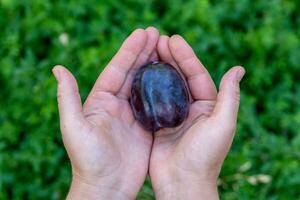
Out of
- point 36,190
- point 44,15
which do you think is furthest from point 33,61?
point 36,190

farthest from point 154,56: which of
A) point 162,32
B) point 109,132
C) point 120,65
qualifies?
point 162,32

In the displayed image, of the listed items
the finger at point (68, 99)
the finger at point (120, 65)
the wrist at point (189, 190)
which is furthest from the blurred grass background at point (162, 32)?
the finger at point (68, 99)

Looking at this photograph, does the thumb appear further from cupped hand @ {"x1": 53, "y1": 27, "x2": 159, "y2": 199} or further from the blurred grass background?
the blurred grass background

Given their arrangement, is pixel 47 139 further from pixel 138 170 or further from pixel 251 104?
pixel 251 104

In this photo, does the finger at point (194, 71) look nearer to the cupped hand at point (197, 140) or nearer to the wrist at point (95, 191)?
the cupped hand at point (197, 140)

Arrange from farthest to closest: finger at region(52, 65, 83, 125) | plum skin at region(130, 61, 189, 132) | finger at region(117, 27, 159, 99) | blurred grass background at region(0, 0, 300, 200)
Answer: blurred grass background at region(0, 0, 300, 200) < finger at region(117, 27, 159, 99) < plum skin at region(130, 61, 189, 132) < finger at region(52, 65, 83, 125)

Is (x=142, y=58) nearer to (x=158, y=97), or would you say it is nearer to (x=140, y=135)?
(x=158, y=97)

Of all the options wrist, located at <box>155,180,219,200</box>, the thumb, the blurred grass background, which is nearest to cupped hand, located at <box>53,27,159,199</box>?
wrist, located at <box>155,180,219,200</box>
